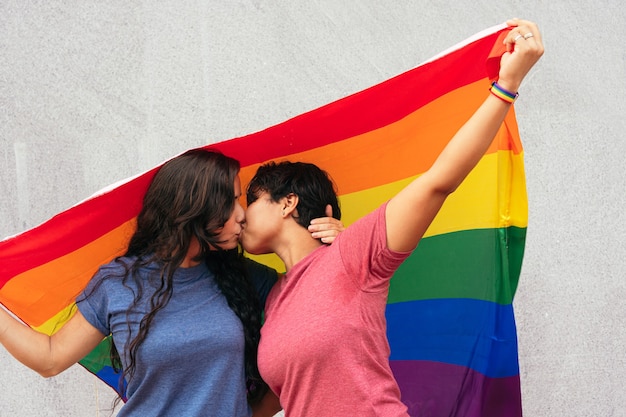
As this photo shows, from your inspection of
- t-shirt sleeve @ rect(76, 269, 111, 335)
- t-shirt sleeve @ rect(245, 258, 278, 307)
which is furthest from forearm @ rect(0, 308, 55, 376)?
t-shirt sleeve @ rect(245, 258, 278, 307)

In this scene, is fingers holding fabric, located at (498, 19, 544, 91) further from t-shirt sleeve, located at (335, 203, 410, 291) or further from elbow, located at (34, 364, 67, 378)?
elbow, located at (34, 364, 67, 378)

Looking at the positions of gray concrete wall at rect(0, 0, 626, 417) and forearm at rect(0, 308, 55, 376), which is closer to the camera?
forearm at rect(0, 308, 55, 376)

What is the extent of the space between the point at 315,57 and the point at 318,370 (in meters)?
1.45

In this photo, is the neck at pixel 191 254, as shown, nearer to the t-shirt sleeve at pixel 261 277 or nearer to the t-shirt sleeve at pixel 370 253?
the t-shirt sleeve at pixel 261 277

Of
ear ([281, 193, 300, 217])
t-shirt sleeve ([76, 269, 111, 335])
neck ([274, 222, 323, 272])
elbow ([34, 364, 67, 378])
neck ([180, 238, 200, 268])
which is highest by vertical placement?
ear ([281, 193, 300, 217])

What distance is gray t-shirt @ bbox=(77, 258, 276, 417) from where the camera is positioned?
176 cm

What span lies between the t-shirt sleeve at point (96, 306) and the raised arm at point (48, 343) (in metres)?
0.02

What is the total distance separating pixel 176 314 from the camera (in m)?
1.81

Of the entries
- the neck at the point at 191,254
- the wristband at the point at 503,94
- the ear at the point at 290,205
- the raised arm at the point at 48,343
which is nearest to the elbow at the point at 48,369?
the raised arm at the point at 48,343

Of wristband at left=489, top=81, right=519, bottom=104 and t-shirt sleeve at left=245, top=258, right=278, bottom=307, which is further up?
wristband at left=489, top=81, right=519, bottom=104

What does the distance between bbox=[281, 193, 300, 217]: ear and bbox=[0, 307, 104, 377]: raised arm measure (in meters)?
0.51

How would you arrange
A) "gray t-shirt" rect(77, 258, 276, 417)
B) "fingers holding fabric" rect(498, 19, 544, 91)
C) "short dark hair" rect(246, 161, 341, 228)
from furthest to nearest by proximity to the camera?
1. "short dark hair" rect(246, 161, 341, 228)
2. "gray t-shirt" rect(77, 258, 276, 417)
3. "fingers holding fabric" rect(498, 19, 544, 91)

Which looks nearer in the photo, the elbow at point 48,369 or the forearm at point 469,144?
the forearm at point 469,144

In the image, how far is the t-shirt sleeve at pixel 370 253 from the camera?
1.58 meters
